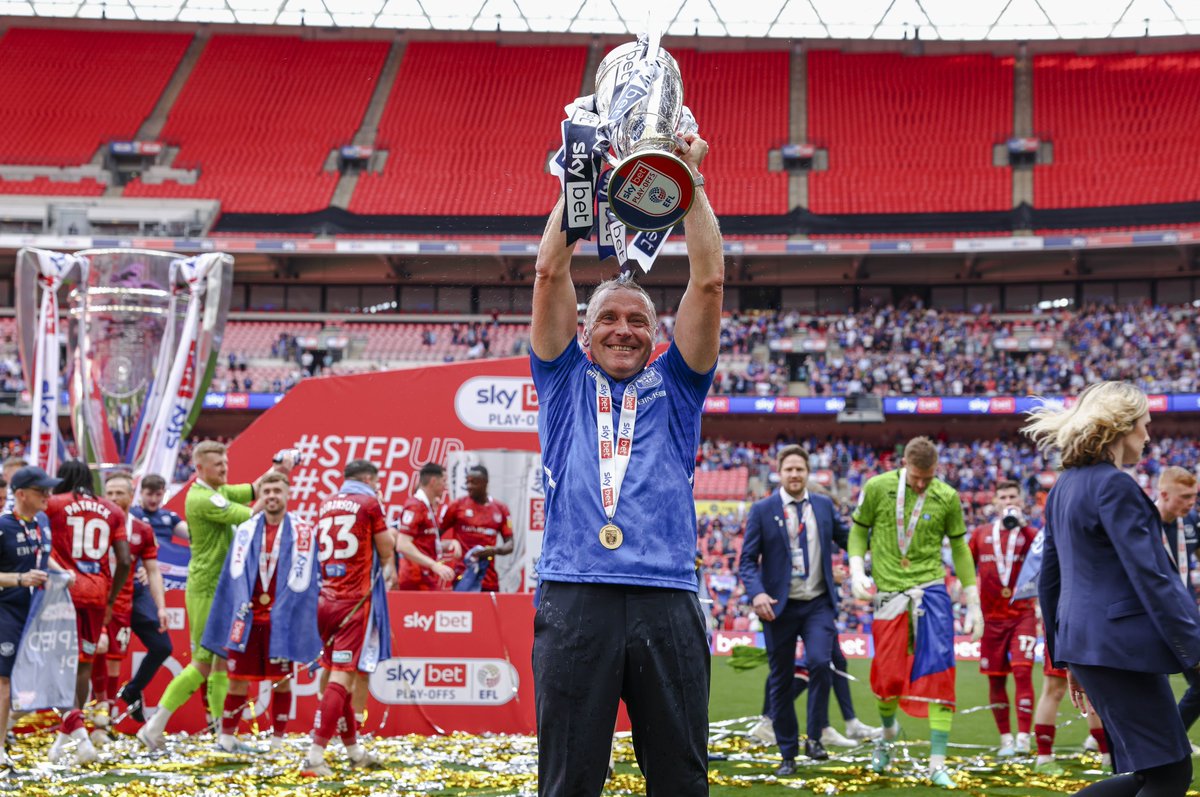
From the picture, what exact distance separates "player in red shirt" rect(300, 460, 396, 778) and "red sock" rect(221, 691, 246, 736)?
0.72 metres

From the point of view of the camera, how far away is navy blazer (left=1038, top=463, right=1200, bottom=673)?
3.90 meters

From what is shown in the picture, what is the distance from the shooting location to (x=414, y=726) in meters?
9.19

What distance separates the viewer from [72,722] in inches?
293

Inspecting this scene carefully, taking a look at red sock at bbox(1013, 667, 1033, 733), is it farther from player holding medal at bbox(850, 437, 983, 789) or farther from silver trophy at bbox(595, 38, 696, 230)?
silver trophy at bbox(595, 38, 696, 230)

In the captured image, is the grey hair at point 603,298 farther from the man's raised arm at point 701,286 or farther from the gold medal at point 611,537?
the gold medal at point 611,537

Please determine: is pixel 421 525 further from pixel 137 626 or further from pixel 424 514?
pixel 137 626

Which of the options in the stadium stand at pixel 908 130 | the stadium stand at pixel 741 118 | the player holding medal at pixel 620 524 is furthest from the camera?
the stadium stand at pixel 741 118

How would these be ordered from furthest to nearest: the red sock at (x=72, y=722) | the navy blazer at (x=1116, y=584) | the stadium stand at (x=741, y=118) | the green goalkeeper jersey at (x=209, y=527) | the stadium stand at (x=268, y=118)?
the stadium stand at (x=741, y=118), the stadium stand at (x=268, y=118), the green goalkeeper jersey at (x=209, y=527), the red sock at (x=72, y=722), the navy blazer at (x=1116, y=584)

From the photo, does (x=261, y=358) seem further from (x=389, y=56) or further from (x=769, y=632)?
(x=769, y=632)

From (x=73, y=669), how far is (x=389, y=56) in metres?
38.7

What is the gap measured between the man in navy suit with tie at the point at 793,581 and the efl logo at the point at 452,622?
246 centimetres

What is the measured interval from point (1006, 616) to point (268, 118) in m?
37.6

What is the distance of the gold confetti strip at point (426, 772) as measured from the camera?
6570mm

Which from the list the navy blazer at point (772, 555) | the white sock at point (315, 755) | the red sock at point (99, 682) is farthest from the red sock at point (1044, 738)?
the red sock at point (99, 682)
